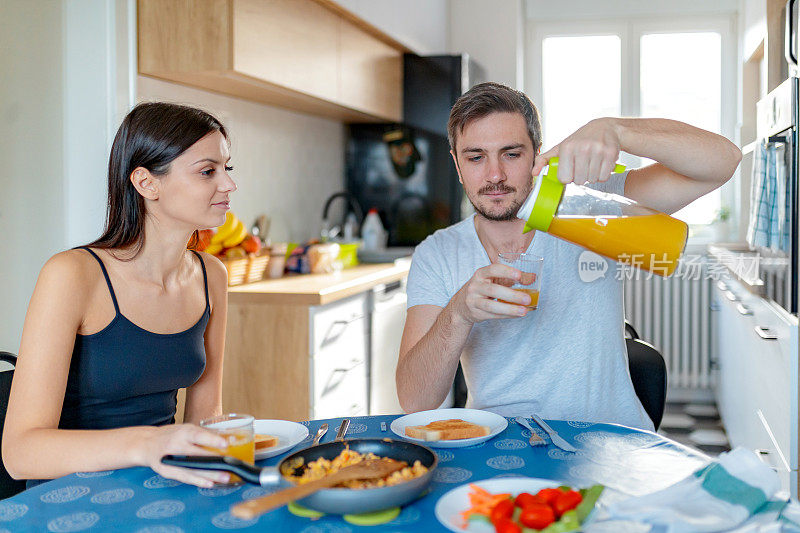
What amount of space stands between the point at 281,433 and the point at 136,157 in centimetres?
66

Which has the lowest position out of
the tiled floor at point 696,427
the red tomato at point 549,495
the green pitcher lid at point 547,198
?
the tiled floor at point 696,427

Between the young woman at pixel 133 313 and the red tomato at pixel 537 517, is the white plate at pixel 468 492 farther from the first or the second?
the young woman at pixel 133 313

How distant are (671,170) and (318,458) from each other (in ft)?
3.17

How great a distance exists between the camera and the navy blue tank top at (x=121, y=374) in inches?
56.2

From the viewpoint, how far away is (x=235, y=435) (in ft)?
3.45

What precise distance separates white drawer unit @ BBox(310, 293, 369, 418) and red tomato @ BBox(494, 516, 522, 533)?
1696mm

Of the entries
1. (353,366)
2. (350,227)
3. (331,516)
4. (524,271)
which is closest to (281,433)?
(331,516)

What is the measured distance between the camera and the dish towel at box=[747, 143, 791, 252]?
2.26m

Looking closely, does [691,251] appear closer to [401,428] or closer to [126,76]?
[126,76]

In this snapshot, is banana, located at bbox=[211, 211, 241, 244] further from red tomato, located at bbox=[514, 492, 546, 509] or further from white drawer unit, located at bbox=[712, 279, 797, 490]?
red tomato, located at bbox=[514, 492, 546, 509]

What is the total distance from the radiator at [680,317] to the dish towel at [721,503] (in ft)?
11.7

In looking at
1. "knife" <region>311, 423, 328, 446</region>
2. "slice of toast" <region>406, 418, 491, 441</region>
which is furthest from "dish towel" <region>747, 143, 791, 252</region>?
"knife" <region>311, 423, 328, 446</region>

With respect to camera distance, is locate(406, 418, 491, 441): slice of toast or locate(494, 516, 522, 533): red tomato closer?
locate(494, 516, 522, 533): red tomato

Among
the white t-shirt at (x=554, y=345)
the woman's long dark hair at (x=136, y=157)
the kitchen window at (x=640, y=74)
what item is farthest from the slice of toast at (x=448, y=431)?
the kitchen window at (x=640, y=74)
